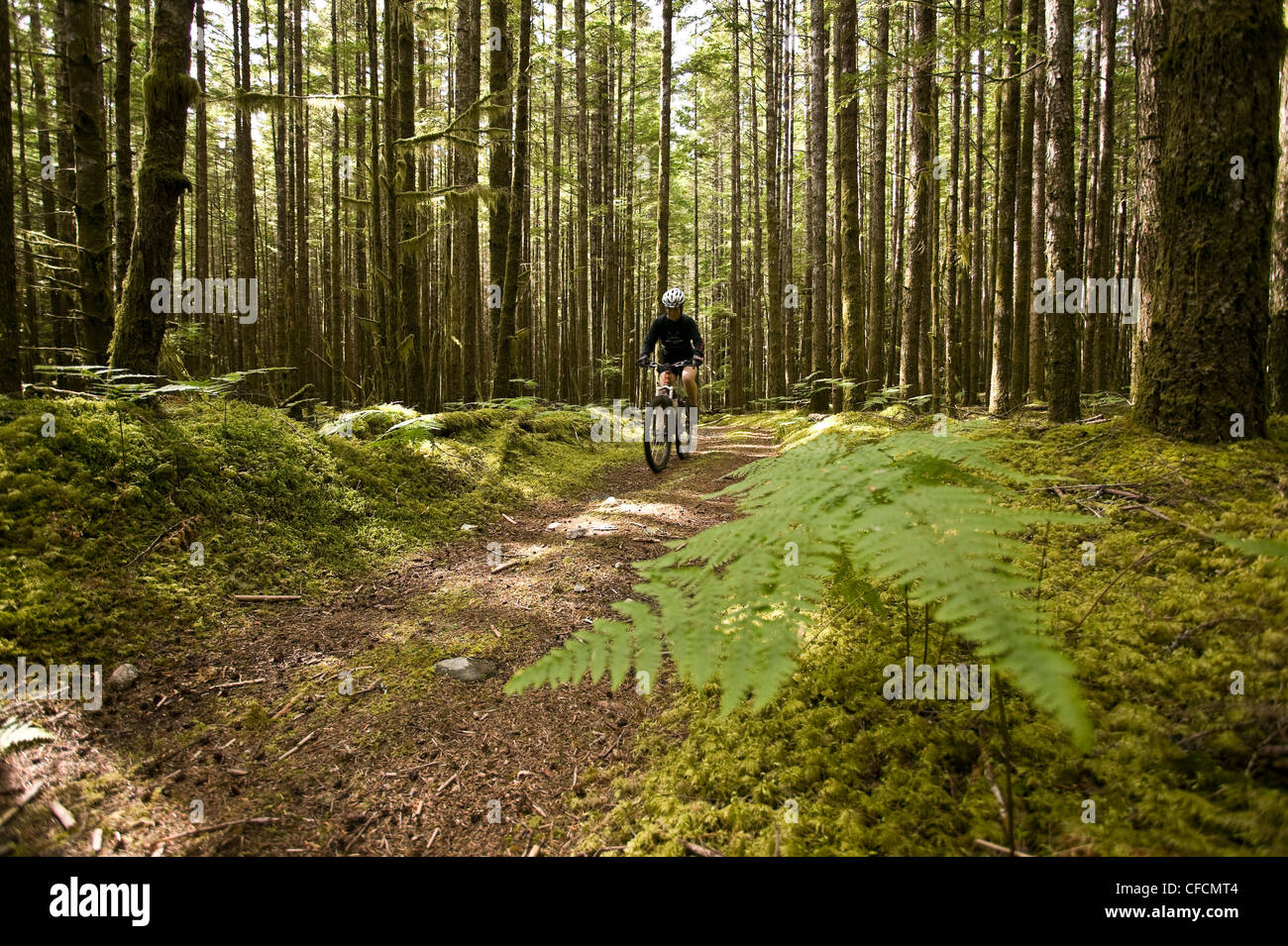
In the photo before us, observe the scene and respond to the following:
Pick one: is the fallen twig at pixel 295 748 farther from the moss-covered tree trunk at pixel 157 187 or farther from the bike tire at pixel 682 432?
the bike tire at pixel 682 432

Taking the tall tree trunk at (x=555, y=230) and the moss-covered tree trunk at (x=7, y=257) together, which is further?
the tall tree trunk at (x=555, y=230)

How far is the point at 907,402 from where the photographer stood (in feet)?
34.9

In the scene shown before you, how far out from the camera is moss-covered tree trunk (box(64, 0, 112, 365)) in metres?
6.16

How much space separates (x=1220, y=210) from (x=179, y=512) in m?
6.40

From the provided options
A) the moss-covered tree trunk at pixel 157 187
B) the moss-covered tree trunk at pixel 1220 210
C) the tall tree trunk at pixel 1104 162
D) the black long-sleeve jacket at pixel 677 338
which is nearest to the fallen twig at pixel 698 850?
the moss-covered tree trunk at pixel 1220 210

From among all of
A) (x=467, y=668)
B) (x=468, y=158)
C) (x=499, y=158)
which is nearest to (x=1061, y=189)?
(x=467, y=668)

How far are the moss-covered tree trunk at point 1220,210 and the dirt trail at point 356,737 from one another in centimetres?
336

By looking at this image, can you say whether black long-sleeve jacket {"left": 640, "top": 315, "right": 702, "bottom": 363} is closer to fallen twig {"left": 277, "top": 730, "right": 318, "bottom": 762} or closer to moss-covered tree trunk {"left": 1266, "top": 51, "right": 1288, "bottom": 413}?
moss-covered tree trunk {"left": 1266, "top": 51, "right": 1288, "bottom": 413}

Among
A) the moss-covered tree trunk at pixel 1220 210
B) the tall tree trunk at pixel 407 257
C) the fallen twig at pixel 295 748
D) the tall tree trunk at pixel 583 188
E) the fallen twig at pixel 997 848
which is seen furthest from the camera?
the tall tree trunk at pixel 583 188

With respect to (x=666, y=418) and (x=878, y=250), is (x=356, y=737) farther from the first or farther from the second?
(x=878, y=250)

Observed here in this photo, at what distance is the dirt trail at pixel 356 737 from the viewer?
1853 millimetres

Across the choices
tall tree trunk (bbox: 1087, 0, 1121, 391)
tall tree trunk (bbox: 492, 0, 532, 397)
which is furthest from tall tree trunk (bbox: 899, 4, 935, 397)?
tall tree trunk (bbox: 492, 0, 532, 397)
